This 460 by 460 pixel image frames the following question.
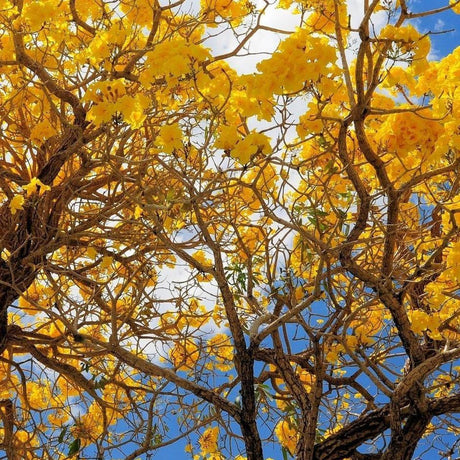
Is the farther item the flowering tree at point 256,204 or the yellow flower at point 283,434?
the yellow flower at point 283,434

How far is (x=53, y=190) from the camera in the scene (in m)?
4.03

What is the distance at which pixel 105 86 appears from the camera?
2.37 meters

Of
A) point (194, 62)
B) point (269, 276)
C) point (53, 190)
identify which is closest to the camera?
point (194, 62)

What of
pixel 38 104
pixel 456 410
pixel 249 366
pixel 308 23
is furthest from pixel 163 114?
pixel 456 410

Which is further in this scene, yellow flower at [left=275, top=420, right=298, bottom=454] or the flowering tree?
yellow flower at [left=275, top=420, right=298, bottom=454]

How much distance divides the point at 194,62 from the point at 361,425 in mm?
2061

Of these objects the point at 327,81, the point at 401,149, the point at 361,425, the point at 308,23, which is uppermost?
the point at 308,23

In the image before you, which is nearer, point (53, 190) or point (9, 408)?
point (53, 190)

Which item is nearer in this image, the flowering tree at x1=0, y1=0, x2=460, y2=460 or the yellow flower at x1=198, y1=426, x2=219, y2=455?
the flowering tree at x1=0, y1=0, x2=460, y2=460

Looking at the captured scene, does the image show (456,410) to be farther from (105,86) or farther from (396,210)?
(105,86)

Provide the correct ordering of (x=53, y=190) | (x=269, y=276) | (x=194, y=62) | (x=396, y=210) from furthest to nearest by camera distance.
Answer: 1. (x=53, y=190)
2. (x=269, y=276)
3. (x=396, y=210)
4. (x=194, y=62)

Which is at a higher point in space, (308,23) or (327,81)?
(308,23)

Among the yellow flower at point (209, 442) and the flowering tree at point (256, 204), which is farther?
the yellow flower at point (209, 442)

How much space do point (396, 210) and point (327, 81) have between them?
2.78 ft
